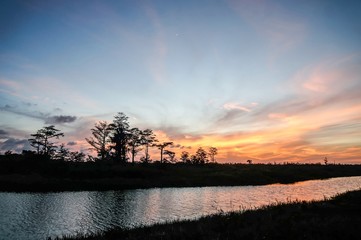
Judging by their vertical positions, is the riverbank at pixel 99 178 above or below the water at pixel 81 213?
above

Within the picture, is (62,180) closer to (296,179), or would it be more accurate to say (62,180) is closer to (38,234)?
(38,234)

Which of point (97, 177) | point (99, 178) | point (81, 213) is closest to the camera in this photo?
point (81, 213)

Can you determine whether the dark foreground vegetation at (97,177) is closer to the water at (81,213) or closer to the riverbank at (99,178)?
the riverbank at (99,178)

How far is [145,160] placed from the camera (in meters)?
101

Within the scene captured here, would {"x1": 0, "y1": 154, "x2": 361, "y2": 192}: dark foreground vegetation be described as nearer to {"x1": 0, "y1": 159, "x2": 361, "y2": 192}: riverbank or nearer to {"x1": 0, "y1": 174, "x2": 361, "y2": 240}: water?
{"x1": 0, "y1": 159, "x2": 361, "y2": 192}: riverbank

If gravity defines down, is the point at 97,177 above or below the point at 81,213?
above

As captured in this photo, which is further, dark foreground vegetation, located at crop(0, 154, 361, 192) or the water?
dark foreground vegetation, located at crop(0, 154, 361, 192)

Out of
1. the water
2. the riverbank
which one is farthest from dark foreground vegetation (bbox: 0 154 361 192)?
the water

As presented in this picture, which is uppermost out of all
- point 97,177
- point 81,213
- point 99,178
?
point 97,177

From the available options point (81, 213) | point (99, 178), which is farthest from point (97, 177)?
point (81, 213)

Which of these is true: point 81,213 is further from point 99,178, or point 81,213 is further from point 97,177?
point 97,177

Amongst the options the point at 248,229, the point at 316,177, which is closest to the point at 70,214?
the point at 248,229

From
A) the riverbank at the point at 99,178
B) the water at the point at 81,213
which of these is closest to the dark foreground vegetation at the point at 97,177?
the riverbank at the point at 99,178

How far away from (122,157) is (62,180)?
39.1 metres
